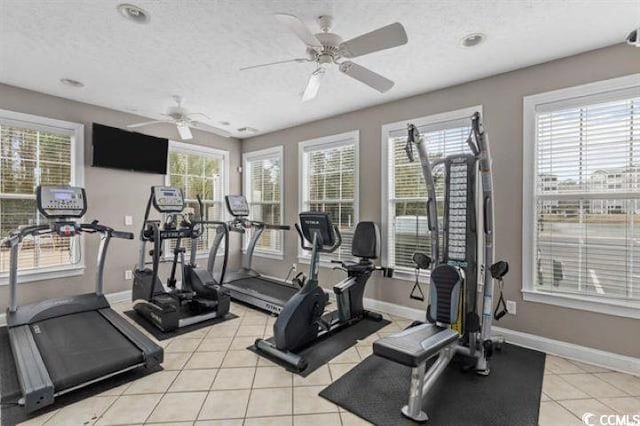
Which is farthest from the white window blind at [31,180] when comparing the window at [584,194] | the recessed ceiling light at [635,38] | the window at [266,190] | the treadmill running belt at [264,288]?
the recessed ceiling light at [635,38]

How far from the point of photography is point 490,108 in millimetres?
3229

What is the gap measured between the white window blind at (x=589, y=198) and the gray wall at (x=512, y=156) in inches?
7.6

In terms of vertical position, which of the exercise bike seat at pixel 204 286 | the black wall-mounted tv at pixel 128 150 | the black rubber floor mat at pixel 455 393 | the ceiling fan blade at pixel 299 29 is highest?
the ceiling fan blade at pixel 299 29

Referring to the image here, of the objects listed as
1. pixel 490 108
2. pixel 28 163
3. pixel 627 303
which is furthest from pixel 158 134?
pixel 627 303

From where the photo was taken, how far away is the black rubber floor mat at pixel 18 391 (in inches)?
79.3

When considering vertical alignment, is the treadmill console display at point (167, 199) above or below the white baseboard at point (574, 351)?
above

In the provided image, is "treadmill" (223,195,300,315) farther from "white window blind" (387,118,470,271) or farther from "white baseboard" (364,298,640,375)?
"white baseboard" (364,298,640,375)

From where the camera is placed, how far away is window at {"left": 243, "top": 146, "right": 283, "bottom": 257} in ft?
18.0

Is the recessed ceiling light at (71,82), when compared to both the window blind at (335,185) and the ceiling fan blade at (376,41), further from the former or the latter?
the ceiling fan blade at (376,41)

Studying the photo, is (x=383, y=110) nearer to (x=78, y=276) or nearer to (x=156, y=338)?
(x=156, y=338)

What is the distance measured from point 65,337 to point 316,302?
91.4 inches

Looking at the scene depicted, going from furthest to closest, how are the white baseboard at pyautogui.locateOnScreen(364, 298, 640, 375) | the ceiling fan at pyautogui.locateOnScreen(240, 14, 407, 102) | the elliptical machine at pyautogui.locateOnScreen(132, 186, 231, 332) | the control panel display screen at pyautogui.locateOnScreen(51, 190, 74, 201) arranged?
the elliptical machine at pyautogui.locateOnScreen(132, 186, 231, 332) → the control panel display screen at pyautogui.locateOnScreen(51, 190, 74, 201) → the white baseboard at pyautogui.locateOnScreen(364, 298, 640, 375) → the ceiling fan at pyautogui.locateOnScreen(240, 14, 407, 102)

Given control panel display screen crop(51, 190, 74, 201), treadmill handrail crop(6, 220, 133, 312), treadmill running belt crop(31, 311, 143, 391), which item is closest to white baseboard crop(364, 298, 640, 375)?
treadmill running belt crop(31, 311, 143, 391)

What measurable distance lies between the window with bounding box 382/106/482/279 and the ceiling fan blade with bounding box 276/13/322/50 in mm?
1952
